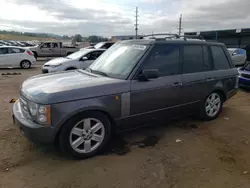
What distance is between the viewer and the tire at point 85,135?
333cm

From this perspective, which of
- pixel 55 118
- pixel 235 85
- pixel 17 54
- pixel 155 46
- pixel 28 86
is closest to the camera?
pixel 55 118

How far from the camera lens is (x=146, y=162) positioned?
136 inches

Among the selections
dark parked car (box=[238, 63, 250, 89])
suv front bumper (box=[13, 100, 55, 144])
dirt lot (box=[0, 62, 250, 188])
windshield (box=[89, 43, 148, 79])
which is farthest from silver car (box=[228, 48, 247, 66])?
suv front bumper (box=[13, 100, 55, 144])

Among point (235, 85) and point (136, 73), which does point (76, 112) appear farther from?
point (235, 85)

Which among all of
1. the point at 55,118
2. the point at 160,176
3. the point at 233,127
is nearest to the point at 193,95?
the point at 233,127

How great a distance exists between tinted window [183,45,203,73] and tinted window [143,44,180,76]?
0.22 meters

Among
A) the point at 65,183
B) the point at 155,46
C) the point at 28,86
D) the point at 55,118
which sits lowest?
the point at 65,183

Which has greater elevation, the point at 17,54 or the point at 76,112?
the point at 17,54

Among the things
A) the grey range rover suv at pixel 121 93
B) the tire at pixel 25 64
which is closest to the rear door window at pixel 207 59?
the grey range rover suv at pixel 121 93

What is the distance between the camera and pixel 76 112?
10.8 feet

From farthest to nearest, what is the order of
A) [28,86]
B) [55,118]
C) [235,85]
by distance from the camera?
1. [235,85]
2. [28,86]
3. [55,118]

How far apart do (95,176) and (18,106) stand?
6.12ft

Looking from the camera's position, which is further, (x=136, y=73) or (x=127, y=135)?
(x=127, y=135)

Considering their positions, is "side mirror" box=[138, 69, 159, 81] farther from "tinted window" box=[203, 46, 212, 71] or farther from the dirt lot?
"tinted window" box=[203, 46, 212, 71]
